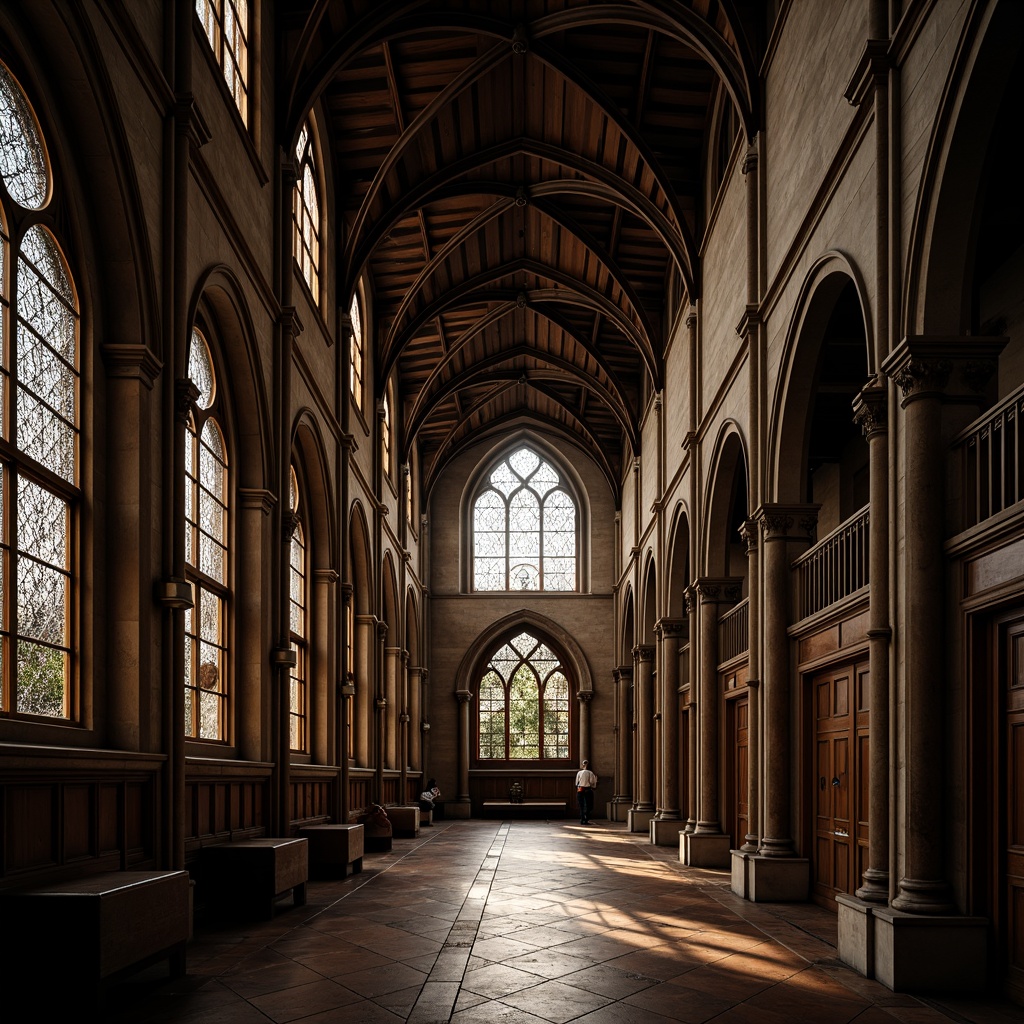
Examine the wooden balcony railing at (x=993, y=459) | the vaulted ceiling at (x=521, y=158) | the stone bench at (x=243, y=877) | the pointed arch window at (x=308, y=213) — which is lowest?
the stone bench at (x=243, y=877)

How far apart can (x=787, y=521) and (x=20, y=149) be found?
7.92m

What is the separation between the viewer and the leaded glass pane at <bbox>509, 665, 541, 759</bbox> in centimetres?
3238

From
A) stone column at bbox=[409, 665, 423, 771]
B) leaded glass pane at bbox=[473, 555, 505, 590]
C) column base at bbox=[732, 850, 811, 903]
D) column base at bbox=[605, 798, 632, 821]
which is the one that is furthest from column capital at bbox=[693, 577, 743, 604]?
leaded glass pane at bbox=[473, 555, 505, 590]

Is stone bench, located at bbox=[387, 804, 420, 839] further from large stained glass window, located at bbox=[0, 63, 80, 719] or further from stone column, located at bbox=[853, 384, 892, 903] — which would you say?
large stained glass window, located at bbox=[0, 63, 80, 719]

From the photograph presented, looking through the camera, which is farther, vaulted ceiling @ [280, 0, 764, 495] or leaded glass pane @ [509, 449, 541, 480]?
leaded glass pane @ [509, 449, 541, 480]

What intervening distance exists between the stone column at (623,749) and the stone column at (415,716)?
503 cm

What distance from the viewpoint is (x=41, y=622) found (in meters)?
7.46

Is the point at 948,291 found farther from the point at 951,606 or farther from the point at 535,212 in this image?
the point at 535,212

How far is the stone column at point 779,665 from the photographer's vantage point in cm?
1208

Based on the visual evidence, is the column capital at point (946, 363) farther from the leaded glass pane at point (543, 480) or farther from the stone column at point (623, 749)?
the leaded glass pane at point (543, 480)

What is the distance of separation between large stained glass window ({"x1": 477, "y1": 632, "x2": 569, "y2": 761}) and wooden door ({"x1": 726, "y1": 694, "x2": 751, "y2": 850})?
53.3 feet

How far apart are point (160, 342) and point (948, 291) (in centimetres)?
567

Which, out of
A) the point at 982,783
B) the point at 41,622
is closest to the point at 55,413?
the point at 41,622

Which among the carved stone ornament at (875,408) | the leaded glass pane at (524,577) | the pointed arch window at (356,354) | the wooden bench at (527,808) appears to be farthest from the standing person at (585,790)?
the carved stone ornament at (875,408)
